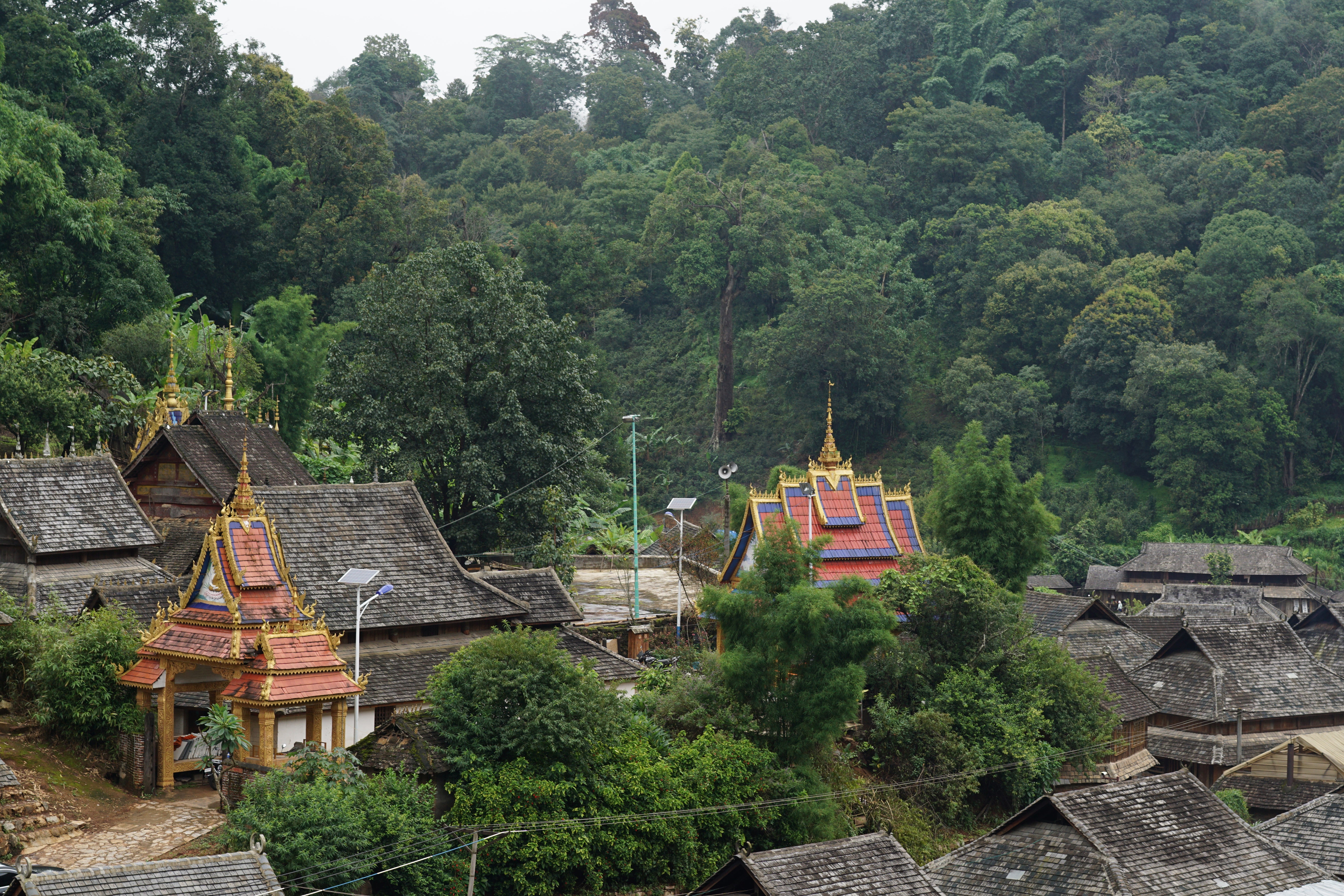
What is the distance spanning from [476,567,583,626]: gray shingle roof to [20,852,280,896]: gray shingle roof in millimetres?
11895

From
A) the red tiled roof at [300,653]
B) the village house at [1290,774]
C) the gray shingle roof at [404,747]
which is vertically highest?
the red tiled roof at [300,653]

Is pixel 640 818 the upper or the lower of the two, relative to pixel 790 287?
lower

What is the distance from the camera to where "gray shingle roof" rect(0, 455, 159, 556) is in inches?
1045

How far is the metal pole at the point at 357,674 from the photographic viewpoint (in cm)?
2239

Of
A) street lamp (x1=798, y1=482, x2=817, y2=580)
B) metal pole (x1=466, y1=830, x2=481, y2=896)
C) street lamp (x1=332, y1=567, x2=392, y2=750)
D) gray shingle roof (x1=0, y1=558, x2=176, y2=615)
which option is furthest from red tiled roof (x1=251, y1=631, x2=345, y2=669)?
street lamp (x1=798, y1=482, x2=817, y2=580)

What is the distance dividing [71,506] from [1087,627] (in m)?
27.9

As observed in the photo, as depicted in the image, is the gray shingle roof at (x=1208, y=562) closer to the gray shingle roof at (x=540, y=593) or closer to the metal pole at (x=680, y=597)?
the metal pole at (x=680, y=597)

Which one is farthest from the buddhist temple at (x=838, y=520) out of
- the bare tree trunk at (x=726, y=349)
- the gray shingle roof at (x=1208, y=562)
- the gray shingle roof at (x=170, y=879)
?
the bare tree trunk at (x=726, y=349)

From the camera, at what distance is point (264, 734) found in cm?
2141

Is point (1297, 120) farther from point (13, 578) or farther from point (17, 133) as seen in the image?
point (13, 578)

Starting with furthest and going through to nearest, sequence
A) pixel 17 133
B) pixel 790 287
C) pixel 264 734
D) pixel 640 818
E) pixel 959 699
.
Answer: pixel 790 287, pixel 17 133, pixel 959 699, pixel 640 818, pixel 264 734

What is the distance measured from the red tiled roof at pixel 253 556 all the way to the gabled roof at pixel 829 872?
8.30 meters

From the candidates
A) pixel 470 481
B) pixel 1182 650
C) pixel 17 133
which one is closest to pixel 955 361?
pixel 1182 650

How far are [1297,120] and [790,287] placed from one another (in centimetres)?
3365
